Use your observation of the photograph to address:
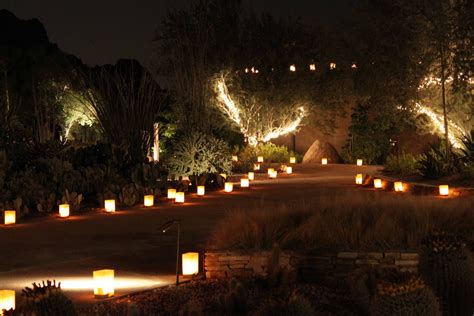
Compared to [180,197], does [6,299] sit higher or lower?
lower

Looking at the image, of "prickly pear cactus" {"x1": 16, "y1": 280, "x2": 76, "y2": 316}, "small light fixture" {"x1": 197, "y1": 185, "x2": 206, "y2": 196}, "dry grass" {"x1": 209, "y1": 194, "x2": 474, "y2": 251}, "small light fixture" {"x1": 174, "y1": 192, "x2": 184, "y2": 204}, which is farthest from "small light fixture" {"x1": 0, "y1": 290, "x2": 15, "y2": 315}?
"small light fixture" {"x1": 197, "y1": 185, "x2": 206, "y2": 196}

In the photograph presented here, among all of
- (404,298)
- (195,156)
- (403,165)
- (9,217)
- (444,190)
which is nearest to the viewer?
(404,298)

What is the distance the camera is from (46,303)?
5113 millimetres

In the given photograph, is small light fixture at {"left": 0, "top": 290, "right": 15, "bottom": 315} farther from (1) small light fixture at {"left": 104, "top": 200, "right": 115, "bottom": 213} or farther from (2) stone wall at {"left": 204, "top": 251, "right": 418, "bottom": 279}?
(1) small light fixture at {"left": 104, "top": 200, "right": 115, "bottom": 213}

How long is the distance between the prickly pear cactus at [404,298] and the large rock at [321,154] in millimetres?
23832

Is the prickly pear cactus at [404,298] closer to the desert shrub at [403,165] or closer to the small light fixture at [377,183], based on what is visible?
the small light fixture at [377,183]

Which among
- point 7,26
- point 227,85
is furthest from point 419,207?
point 7,26

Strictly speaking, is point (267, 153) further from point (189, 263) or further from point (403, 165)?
point (189, 263)

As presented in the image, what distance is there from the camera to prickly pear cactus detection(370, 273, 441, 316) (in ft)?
18.0

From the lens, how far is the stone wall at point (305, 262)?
7.95m

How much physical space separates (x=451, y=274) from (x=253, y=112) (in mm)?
23580

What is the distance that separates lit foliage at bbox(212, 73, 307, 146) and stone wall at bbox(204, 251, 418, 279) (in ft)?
71.5

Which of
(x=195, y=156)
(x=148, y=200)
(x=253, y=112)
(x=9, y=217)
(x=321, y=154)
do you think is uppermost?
(x=253, y=112)

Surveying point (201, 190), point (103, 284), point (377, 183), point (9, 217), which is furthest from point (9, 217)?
point (377, 183)
